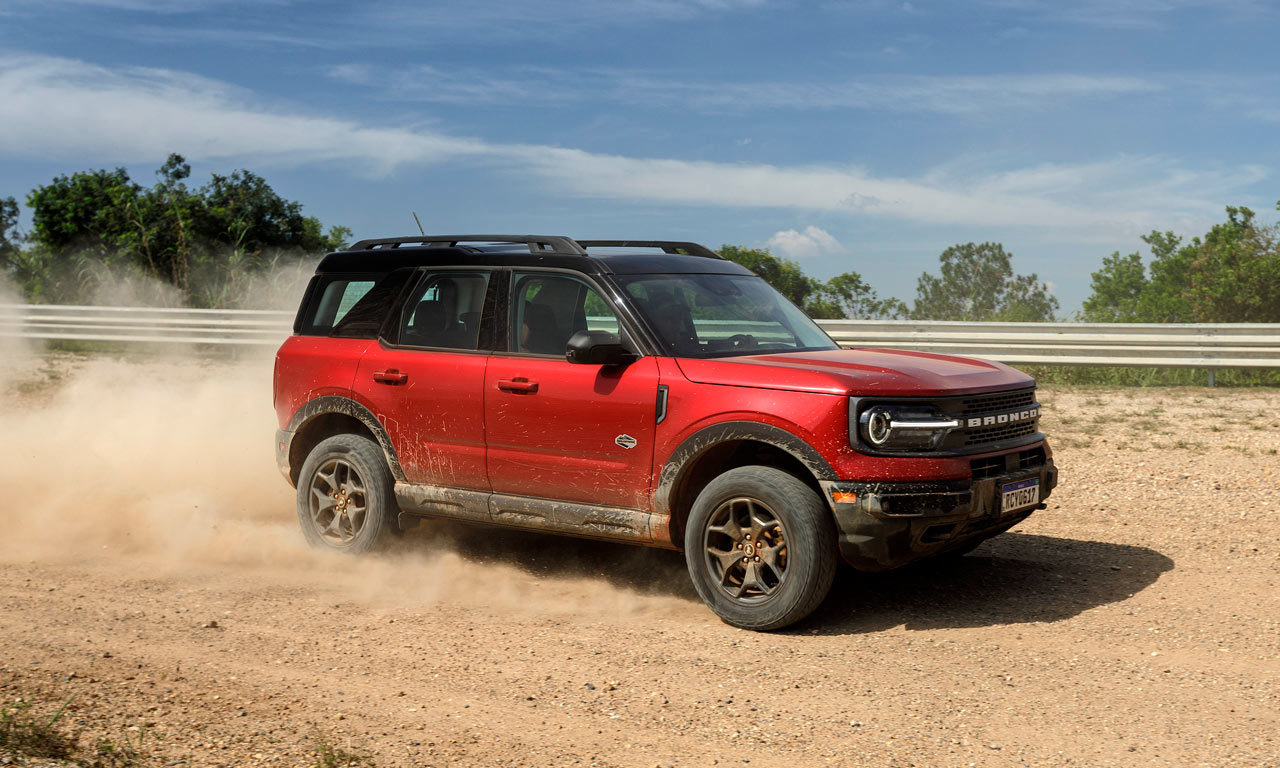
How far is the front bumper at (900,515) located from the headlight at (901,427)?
195mm

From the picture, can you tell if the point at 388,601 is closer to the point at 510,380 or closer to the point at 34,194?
the point at 510,380

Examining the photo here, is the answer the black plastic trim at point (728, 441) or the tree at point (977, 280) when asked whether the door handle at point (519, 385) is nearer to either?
the black plastic trim at point (728, 441)

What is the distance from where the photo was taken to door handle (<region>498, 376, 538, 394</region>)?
257 inches

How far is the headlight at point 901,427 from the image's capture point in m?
5.59

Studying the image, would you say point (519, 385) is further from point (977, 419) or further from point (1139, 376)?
point (1139, 376)

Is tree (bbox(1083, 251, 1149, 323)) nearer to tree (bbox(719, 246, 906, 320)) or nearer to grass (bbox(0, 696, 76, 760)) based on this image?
tree (bbox(719, 246, 906, 320))

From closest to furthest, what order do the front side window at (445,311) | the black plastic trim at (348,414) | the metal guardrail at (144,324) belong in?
the front side window at (445,311) < the black plastic trim at (348,414) < the metal guardrail at (144,324)

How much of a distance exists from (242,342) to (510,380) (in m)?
15.0

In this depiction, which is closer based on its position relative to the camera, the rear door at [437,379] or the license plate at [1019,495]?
the license plate at [1019,495]

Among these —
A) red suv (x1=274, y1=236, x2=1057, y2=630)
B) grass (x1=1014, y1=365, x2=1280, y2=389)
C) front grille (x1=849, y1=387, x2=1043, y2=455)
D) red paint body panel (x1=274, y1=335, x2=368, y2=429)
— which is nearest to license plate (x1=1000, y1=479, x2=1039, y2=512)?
red suv (x1=274, y1=236, x2=1057, y2=630)

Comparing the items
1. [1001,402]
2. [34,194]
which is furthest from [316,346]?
[34,194]

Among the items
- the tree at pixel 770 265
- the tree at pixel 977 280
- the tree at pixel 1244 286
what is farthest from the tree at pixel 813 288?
the tree at pixel 977 280

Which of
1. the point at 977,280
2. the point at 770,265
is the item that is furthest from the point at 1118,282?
the point at 770,265

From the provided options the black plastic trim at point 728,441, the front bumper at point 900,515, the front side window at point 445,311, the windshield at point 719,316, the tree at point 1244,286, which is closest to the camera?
the front bumper at point 900,515
